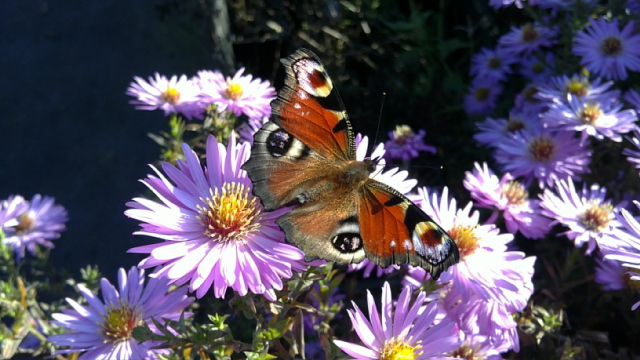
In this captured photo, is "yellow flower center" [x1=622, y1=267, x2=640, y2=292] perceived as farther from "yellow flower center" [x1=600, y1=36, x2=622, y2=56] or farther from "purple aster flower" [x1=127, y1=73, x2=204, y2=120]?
"purple aster flower" [x1=127, y1=73, x2=204, y2=120]

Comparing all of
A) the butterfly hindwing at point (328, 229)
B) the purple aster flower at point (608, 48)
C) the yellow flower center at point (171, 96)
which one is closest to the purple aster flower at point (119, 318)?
the butterfly hindwing at point (328, 229)

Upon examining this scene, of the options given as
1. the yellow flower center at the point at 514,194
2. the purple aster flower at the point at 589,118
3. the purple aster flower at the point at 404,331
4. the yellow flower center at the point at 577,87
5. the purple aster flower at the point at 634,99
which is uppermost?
the yellow flower center at the point at 577,87

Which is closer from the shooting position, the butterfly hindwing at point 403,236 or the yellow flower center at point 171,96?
the butterfly hindwing at point 403,236

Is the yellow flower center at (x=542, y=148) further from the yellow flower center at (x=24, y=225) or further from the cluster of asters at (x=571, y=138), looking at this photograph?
the yellow flower center at (x=24, y=225)

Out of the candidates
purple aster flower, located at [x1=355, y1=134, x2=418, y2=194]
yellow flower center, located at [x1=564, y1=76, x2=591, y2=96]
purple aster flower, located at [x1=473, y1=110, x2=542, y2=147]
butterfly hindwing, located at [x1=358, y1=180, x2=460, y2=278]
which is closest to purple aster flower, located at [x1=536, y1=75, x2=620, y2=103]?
yellow flower center, located at [x1=564, y1=76, x2=591, y2=96]

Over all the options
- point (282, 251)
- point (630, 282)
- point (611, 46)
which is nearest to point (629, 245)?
point (630, 282)

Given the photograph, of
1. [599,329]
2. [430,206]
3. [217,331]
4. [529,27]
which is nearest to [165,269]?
[217,331]

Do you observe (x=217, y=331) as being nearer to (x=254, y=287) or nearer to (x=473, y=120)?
(x=254, y=287)
